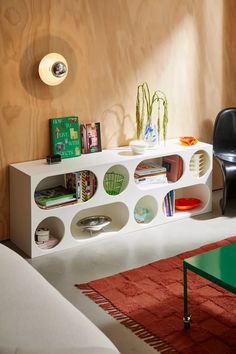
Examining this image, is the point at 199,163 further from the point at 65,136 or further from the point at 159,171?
the point at 65,136

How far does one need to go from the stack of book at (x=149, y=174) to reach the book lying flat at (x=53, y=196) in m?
0.57

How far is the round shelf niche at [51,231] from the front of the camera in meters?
3.97

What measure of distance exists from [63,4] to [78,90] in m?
0.60

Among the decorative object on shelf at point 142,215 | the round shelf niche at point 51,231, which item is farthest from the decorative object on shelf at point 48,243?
the decorative object on shelf at point 142,215

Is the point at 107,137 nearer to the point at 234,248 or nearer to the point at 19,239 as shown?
the point at 19,239

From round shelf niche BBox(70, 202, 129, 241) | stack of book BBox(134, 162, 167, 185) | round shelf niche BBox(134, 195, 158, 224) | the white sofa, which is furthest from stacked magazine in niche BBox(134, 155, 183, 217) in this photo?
the white sofa

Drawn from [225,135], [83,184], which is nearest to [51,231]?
[83,184]

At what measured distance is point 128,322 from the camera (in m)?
3.06

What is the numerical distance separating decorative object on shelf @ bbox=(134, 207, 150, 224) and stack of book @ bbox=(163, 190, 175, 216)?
15cm

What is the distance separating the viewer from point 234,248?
10.3 ft

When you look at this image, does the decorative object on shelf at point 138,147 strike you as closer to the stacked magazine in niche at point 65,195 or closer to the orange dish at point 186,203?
the stacked magazine in niche at point 65,195

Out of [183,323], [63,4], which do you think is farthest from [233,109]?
[183,323]

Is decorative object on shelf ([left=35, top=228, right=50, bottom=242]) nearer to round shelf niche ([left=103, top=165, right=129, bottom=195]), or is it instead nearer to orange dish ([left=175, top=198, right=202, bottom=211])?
round shelf niche ([left=103, top=165, right=129, bottom=195])

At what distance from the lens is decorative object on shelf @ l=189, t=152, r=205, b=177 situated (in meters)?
4.64
